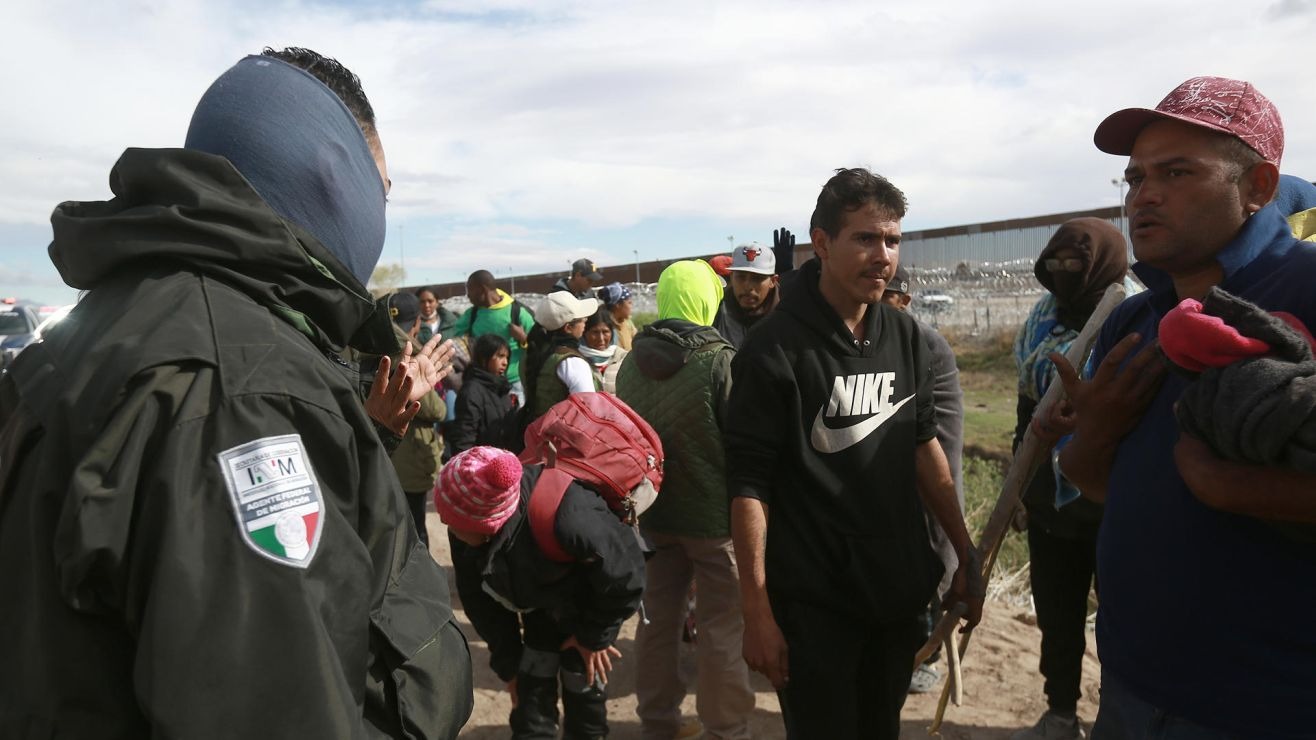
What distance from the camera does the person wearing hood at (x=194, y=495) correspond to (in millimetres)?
963

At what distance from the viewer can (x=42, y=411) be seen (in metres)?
1.06

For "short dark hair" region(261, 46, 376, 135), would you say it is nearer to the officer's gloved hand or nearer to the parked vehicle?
the officer's gloved hand

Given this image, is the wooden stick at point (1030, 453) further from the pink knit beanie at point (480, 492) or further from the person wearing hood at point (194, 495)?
the person wearing hood at point (194, 495)

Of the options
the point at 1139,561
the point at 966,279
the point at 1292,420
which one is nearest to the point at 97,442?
the point at 1292,420

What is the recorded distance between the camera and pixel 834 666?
2.62 metres

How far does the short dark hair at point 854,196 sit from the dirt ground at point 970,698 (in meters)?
2.42

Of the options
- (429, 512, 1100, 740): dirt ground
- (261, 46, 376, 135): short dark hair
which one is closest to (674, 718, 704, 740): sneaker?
(429, 512, 1100, 740): dirt ground

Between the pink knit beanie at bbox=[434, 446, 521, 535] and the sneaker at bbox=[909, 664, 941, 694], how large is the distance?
91.9 inches

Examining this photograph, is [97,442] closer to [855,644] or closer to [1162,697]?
[1162,697]

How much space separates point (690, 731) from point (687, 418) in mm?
1440

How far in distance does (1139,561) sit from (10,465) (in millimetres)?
2033

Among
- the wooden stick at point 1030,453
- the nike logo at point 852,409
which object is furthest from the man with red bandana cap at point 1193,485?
the nike logo at point 852,409

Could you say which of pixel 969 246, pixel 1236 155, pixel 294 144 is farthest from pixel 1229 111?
pixel 969 246

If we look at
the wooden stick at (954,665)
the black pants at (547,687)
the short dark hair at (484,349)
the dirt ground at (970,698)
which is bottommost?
the dirt ground at (970,698)
